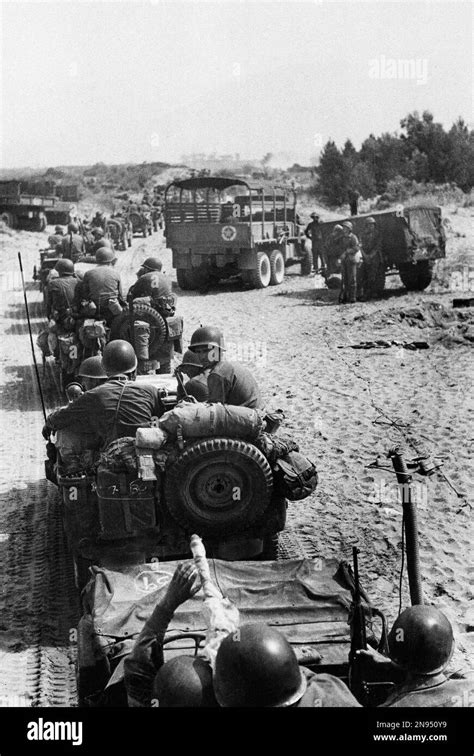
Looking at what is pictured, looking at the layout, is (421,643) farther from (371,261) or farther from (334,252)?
(334,252)

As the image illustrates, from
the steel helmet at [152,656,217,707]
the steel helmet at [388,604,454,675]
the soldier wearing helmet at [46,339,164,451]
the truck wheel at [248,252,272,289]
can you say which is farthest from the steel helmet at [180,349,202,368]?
the truck wheel at [248,252,272,289]

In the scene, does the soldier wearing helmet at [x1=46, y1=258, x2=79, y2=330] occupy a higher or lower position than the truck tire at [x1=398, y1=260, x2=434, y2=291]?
higher

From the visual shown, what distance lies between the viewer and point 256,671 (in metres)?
3.04

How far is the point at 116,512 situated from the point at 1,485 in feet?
10.3

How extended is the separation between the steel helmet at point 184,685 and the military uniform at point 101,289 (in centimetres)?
873

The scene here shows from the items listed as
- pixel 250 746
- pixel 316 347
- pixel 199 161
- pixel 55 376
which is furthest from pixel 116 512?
pixel 199 161

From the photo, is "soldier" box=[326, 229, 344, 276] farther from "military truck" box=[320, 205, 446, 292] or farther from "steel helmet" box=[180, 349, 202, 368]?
"steel helmet" box=[180, 349, 202, 368]

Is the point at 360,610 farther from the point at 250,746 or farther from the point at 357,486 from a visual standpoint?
the point at 357,486

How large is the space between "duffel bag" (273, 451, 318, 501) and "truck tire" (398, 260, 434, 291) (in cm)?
1322

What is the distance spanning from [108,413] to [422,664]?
3348 millimetres

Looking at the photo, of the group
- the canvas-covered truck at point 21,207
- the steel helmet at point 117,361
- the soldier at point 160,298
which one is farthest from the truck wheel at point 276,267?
the canvas-covered truck at point 21,207

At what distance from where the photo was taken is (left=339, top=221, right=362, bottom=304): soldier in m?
17.5

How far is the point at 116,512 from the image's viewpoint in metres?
5.91

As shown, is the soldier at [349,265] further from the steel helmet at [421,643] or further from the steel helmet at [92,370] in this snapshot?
the steel helmet at [421,643]
